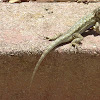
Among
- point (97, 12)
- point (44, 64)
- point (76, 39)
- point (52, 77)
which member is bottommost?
point (52, 77)

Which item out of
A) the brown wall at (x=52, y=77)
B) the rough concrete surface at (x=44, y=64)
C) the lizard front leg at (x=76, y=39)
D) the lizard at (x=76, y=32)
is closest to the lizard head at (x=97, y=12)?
the lizard at (x=76, y=32)

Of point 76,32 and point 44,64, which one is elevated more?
point 76,32

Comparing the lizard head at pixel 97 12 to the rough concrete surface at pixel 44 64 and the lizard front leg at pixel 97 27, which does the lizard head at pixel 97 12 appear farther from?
the rough concrete surface at pixel 44 64

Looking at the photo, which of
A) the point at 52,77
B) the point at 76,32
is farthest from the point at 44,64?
the point at 76,32

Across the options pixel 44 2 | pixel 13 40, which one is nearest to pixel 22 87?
pixel 13 40

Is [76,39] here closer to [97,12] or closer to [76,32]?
[76,32]

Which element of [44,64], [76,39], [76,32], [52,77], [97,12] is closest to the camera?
[44,64]
